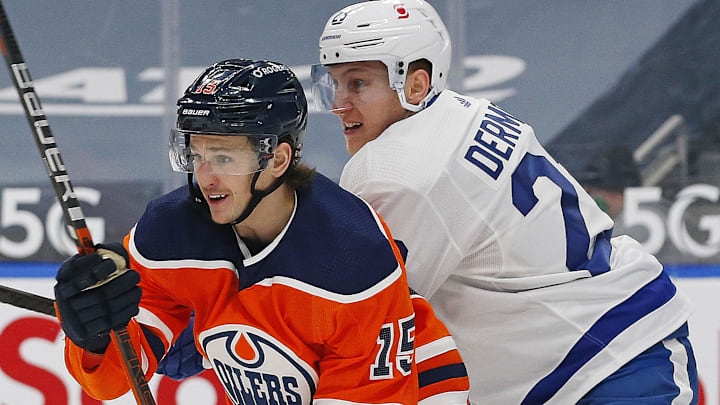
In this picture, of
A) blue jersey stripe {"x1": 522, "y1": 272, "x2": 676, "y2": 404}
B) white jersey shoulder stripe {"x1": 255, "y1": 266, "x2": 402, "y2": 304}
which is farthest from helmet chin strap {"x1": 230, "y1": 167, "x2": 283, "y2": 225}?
blue jersey stripe {"x1": 522, "y1": 272, "x2": 676, "y2": 404}

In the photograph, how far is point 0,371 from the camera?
3350mm

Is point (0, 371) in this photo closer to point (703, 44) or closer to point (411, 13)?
point (411, 13)

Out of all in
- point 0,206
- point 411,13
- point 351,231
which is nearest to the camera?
point 351,231

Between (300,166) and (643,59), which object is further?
(643,59)

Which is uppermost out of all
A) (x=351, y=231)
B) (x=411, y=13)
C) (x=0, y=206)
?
(x=411, y=13)

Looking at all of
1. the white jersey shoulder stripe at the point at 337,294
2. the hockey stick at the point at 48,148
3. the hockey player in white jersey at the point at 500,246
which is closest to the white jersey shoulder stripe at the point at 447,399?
the hockey player in white jersey at the point at 500,246

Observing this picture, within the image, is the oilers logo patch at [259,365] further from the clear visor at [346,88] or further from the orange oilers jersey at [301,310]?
the clear visor at [346,88]

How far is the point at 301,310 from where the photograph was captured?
A: 1579 mm

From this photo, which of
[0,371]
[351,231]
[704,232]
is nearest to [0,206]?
[0,371]

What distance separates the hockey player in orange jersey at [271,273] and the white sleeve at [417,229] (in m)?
0.06

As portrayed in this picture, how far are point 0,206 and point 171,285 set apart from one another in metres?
2.14

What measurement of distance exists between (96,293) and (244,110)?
381 mm

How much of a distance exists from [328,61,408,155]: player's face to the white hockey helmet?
0.09ft

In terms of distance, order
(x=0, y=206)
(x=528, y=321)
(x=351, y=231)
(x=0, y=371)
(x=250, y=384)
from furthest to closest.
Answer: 1. (x=0, y=206)
2. (x=0, y=371)
3. (x=528, y=321)
4. (x=250, y=384)
5. (x=351, y=231)
